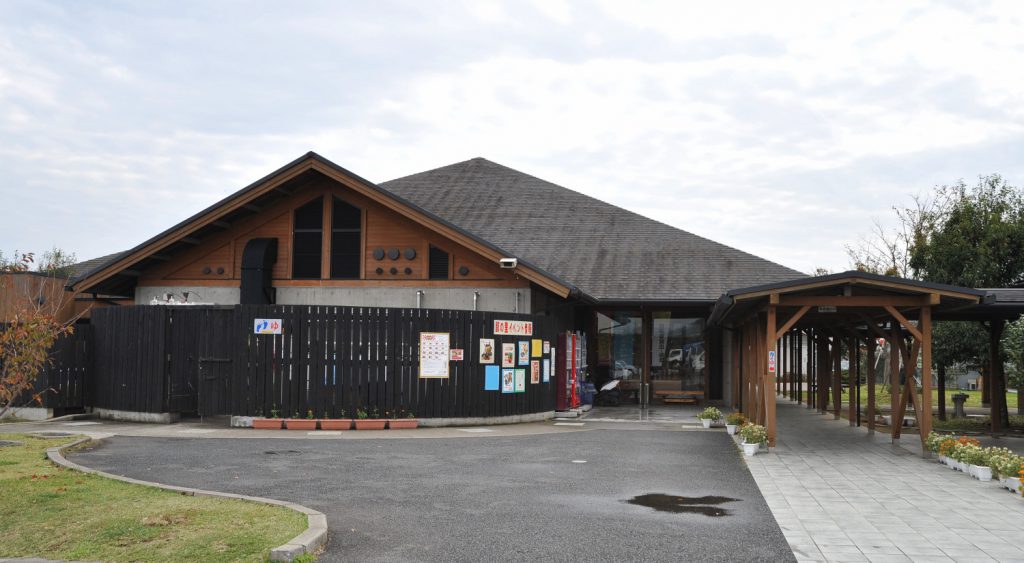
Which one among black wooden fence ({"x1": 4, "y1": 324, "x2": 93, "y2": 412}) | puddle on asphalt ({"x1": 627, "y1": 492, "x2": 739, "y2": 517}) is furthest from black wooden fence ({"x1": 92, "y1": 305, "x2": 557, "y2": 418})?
puddle on asphalt ({"x1": 627, "y1": 492, "x2": 739, "y2": 517})

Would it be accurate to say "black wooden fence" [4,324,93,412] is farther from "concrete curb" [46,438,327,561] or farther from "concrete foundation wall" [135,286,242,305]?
"concrete curb" [46,438,327,561]

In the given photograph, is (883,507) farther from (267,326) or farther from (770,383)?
(267,326)

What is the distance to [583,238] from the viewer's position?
3052 centimetres

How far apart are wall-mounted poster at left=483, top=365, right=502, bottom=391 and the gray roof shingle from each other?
6.40m

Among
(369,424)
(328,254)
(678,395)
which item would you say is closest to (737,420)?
(369,424)

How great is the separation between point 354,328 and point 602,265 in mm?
11534

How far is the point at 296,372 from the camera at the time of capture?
1769 centimetres

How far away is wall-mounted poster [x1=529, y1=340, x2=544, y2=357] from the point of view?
65.5 ft

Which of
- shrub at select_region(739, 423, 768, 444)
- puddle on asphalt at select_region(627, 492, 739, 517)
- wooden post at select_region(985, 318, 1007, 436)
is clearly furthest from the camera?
wooden post at select_region(985, 318, 1007, 436)

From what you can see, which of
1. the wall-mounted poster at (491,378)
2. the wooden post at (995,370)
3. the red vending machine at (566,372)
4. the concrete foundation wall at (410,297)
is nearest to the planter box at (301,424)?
the wall-mounted poster at (491,378)

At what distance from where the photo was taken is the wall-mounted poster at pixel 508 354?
19.2 metres

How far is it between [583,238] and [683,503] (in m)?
21.1

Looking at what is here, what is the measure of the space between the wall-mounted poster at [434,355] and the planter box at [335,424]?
179 centimetres

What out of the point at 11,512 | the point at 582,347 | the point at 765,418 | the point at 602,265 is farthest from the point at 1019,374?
the point at 11,512
